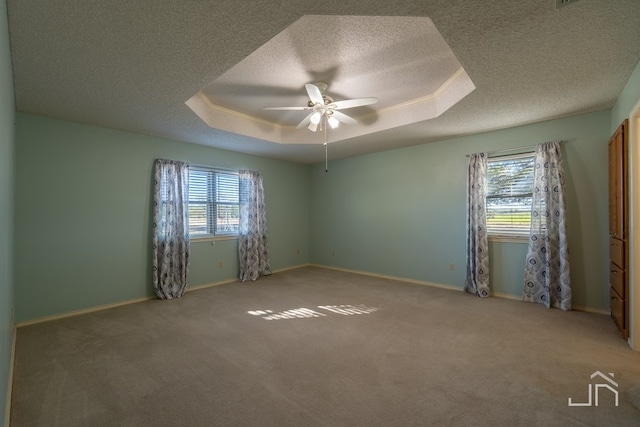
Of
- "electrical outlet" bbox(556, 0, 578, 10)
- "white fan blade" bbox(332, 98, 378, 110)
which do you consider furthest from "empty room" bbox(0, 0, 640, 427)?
"white fan blade" bbox(332, 98, 378, 110)

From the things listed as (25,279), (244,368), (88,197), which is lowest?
(244,368)

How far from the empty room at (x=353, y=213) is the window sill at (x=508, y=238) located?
1.7 inches

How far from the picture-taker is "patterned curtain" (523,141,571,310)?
3348 millimetres

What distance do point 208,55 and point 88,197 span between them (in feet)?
9.29

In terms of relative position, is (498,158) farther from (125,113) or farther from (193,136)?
(125,113)

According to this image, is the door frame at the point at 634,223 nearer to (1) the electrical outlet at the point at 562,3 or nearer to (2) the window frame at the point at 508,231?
(2) the window frame at the point at 508,231

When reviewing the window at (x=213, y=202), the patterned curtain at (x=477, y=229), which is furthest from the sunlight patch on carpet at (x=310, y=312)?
the window at (x=213, y=202)

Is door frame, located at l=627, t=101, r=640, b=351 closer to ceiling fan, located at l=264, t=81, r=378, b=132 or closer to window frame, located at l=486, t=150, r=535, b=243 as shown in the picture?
window frame, located at l=486, t=150, r=535, b=243

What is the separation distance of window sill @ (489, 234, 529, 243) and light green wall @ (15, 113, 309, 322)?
4.68 meters

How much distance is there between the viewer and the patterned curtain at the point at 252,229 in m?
5.10

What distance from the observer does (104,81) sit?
2.41m

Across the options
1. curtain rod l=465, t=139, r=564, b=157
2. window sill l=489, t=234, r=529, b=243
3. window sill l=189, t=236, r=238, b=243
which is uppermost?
curtain rod l=465, t=139, r=564, b=157

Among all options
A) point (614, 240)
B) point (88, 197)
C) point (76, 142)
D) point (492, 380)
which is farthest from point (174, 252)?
point (614, 240)

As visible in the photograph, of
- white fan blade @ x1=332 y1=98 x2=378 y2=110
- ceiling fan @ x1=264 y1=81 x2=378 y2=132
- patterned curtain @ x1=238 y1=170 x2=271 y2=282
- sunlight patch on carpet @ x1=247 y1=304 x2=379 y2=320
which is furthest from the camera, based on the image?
patterned curtain @ x1=238 y1=170 x2=271 y2=282
